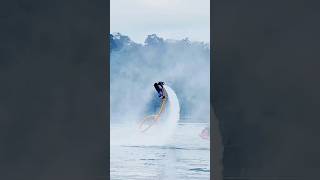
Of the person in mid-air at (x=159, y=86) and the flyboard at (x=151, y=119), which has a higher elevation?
the person in mid-air at (x=159, y=86)

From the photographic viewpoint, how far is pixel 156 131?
16.2 feet

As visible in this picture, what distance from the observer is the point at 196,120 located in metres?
4.60

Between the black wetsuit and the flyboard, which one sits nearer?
the flyboard

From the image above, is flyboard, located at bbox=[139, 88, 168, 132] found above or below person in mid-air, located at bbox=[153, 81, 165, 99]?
below

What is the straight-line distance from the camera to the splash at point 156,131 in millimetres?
4699

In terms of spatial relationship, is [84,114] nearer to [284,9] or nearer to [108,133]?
[108,133]

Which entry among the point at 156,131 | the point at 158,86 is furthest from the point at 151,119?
the point at 158,86

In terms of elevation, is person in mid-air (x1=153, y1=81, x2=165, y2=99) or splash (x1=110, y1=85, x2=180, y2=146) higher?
person in mid-air (x1=153, y1=81, x2=165, y2=99)

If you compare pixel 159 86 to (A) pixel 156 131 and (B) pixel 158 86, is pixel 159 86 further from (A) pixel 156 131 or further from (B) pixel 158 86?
(A) pixel 156 131

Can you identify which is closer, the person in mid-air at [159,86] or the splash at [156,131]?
the splash at [156,131]

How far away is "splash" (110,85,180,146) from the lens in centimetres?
470

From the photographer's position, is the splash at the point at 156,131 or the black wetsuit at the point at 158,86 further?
the black wetsuit at the point at 158,86

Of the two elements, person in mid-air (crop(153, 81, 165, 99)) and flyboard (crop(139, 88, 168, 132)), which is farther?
person in mid-air (crop(153, 81, 165, 99))

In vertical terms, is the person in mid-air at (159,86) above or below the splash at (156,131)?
above
